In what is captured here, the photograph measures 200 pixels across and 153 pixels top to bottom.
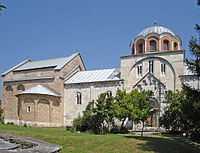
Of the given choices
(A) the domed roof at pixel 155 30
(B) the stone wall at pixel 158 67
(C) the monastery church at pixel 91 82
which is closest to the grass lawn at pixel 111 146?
(C) the monastery church at pixel 91 82

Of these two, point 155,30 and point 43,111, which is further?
point 155,30

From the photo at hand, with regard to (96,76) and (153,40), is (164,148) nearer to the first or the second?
(153,40)

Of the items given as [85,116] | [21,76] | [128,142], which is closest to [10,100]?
[21,76]

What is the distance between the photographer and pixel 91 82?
29297 mm

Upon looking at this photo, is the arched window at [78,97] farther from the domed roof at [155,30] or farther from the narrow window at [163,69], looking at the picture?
the domed roof at [155,30]

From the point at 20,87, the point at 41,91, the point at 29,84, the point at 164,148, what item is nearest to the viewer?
the point at 164,148

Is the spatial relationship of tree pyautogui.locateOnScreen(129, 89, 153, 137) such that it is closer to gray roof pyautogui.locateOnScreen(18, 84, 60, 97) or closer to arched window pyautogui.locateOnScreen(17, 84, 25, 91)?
gray roof pyautogui.locateOnScreen(18, 84, 60, 97)

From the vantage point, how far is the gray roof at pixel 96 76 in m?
29.1

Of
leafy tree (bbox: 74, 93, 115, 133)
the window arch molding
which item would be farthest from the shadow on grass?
the window arch molding

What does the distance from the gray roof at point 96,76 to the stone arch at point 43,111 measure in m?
4.47

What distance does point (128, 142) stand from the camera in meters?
14.7

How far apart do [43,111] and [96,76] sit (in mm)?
8280

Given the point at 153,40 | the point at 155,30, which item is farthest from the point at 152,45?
the point at 155,30

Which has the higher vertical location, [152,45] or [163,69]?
[152,45]
